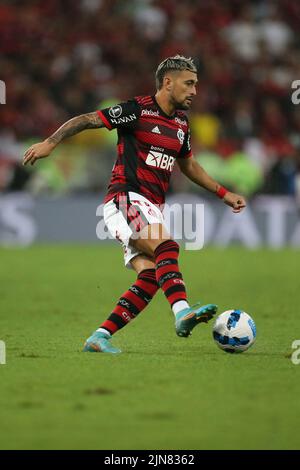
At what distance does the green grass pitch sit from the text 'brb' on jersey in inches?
43.7

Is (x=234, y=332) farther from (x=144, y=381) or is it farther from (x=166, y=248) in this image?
(x=144, y=381)

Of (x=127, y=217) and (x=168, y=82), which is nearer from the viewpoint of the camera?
(x=127, y=217)

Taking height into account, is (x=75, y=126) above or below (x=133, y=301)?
above

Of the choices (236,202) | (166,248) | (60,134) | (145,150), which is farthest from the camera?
(236,202)

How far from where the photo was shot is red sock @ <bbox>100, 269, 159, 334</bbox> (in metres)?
7.07

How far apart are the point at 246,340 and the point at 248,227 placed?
11969mm

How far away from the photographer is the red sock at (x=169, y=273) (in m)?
6.75

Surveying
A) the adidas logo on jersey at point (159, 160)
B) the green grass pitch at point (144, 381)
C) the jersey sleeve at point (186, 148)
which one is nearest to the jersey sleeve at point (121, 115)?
the adidas logo on jersey at point (159, 160)

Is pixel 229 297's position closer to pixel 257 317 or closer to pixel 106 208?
pixel 257 317

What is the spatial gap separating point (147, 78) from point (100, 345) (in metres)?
15.2

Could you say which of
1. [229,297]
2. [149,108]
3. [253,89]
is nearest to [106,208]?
[149,108]

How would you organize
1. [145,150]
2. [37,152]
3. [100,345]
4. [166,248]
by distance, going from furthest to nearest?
[145,150], [100,345], [166,248], [37,152]

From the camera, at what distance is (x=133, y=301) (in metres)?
7.09

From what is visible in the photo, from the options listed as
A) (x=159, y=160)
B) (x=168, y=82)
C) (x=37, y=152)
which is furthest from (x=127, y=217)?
(x=168, y=82)
